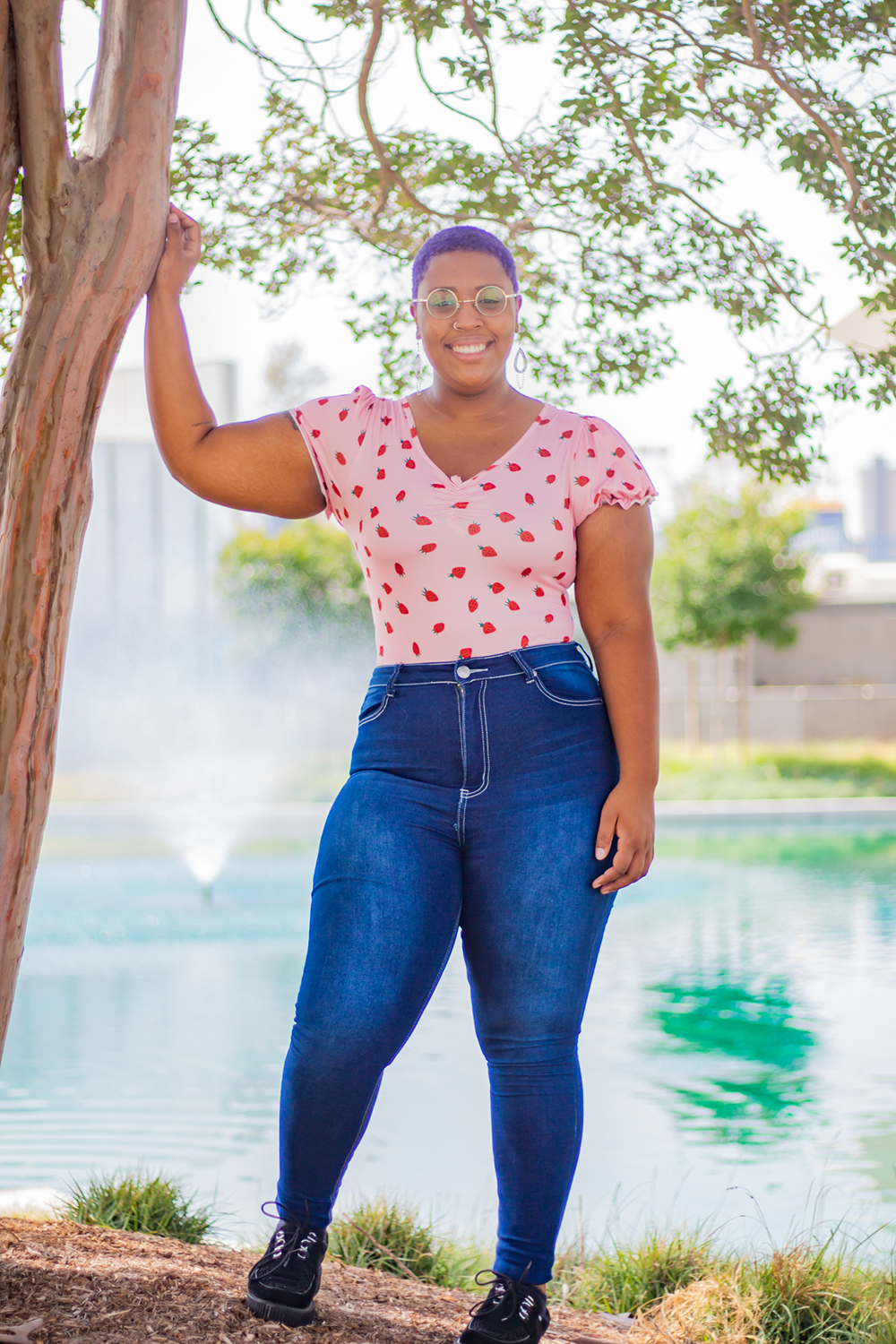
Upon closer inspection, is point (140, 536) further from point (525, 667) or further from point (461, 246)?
point (525, 667)

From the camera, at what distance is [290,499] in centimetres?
209

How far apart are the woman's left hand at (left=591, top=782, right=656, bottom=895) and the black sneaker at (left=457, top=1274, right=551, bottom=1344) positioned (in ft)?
1.99

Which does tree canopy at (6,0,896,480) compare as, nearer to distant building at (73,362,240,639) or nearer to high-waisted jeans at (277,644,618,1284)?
high-waisted jeans at (277,644,618,1284)

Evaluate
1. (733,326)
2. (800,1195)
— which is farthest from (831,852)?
Result: (733,326)

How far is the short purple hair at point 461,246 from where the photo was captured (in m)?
2.05

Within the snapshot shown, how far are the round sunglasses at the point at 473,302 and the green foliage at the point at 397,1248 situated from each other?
199 centimetres

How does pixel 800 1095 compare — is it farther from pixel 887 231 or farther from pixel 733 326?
pixel 887 231

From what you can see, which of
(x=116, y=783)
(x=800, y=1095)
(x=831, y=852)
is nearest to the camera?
(x=800, y=1095)

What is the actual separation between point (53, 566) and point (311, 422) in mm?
476

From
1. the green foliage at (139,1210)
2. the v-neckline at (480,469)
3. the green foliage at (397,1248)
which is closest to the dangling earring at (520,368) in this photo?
the v-neckline at (480,469)

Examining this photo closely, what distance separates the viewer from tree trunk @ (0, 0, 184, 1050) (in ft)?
6.63

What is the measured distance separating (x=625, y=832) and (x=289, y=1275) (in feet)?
2.73

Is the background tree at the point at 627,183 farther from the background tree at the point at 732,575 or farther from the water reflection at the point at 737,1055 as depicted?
the background tree at the point at 732,575

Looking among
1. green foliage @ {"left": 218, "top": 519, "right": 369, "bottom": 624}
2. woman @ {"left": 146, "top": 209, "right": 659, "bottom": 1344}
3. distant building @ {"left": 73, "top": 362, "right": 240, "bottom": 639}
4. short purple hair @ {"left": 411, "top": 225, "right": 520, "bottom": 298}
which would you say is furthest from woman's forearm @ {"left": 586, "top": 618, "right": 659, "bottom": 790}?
distant building @ {"left": 73, "top": 362, "right": 240, "bottom": 639}
